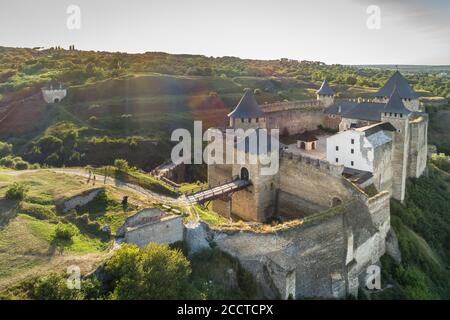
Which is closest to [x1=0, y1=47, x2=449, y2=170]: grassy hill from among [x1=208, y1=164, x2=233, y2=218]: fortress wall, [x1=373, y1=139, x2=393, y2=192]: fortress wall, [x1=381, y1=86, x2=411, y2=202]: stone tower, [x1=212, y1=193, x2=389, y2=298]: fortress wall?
[x1=208, y1=164, x2=233, y2=218]: fortress wall

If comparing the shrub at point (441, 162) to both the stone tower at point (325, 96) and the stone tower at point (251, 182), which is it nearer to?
the stone tower at point (325, 96)

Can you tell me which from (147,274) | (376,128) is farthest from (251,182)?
(147,274)

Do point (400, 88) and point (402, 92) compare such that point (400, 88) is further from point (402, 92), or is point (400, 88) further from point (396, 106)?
point (396, 106)

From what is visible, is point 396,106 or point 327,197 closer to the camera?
point 327,197

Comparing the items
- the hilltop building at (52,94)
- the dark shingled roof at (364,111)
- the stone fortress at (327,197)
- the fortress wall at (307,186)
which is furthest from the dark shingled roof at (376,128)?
the hilltop building at (52,94)

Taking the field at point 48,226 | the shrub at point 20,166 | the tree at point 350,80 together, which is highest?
the tree at point 350,80

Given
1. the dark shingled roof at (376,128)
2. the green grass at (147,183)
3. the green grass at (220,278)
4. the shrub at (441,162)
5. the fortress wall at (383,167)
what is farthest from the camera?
the shrub at (441,162)

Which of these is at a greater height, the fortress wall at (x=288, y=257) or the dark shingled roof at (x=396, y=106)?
the dark shingled roof at (x=396, y=106)
